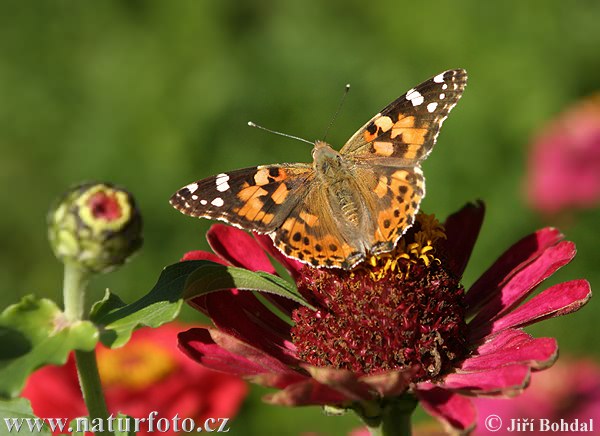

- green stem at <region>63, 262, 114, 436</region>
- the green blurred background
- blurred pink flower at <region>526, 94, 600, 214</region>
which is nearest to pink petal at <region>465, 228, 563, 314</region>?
green stem at <region>63, 262, 114, 436</region>

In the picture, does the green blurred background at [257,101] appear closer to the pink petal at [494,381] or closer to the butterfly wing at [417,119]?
the butterfly wing at [417,119]

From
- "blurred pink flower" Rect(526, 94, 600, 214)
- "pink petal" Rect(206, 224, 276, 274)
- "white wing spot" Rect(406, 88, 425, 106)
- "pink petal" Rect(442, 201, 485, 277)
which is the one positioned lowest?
"pink petal" Rect(206, 224, 276, 274)

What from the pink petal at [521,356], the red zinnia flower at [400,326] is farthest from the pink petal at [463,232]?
the pink petal at [521,356]

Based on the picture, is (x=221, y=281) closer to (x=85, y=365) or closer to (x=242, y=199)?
(x=85, y=365)

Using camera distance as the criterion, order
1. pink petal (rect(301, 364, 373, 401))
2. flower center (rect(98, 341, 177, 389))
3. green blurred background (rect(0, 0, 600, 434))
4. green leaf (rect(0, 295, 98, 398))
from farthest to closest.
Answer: green blurred background (rect(0, 0, 600, 434)) < flower center (rect(98, 341, 177, 389)) < pink petal (rect(301, 364, 373, 401)) < green leaf (rect(0, 295, 98, 398))

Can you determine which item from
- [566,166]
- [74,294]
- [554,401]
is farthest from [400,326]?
[566,166]

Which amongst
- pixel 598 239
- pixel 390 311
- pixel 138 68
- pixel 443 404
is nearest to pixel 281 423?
pixel 598 239

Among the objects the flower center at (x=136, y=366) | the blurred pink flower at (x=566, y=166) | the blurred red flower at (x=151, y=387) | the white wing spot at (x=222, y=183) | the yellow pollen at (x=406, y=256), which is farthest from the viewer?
the blurred pink flower at (x=566, y=166)

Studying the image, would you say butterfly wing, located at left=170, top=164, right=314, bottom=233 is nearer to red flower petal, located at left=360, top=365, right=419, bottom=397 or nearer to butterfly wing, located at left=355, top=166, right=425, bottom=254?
butterfly wing, located at left=355, top=166, right=425, bottom=254
